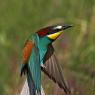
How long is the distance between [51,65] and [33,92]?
11.2 inches

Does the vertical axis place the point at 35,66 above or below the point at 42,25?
above

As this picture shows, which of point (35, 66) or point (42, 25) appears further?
point (42, 25)

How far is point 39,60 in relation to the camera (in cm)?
363

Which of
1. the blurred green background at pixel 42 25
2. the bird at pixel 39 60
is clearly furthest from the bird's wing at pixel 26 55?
the blurred green background at pixel 42 25

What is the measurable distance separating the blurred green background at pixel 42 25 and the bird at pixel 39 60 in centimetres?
228

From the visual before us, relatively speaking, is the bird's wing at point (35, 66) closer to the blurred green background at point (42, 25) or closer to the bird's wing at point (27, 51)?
the bird's wing at point (27, 51)

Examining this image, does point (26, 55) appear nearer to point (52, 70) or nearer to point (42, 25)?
point (52, 70)

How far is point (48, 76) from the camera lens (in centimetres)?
373

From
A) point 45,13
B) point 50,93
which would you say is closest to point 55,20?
point 45,13

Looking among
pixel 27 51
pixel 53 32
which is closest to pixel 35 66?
pixel 27 51

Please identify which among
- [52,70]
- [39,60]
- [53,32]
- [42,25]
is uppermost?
[53,32]

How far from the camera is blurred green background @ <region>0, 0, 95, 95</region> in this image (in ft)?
21.3

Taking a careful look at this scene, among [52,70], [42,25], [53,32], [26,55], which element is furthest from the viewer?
[42,25]

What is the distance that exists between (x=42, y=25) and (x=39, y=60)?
3395 mm
